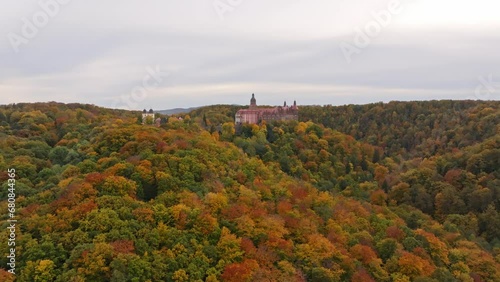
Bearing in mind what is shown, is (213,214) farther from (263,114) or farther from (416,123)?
(416,123)

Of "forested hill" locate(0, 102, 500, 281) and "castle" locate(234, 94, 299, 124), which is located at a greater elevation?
"castle" locate(234, 94, 299, 124)

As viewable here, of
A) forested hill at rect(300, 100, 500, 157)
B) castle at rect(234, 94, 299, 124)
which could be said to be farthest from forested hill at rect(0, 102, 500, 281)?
forested hill at rect(300, 100, 500, 157)

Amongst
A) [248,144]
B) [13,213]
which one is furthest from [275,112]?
[13,213]

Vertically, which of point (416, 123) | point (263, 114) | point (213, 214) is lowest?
point (213, 214)

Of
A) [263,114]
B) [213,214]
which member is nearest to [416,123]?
[263,114]

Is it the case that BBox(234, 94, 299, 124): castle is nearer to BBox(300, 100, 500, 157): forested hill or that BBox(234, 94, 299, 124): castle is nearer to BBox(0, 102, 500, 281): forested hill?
BBox(0, 102, 500, 281): forested hill

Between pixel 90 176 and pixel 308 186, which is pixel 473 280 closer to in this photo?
pixel 308 186
